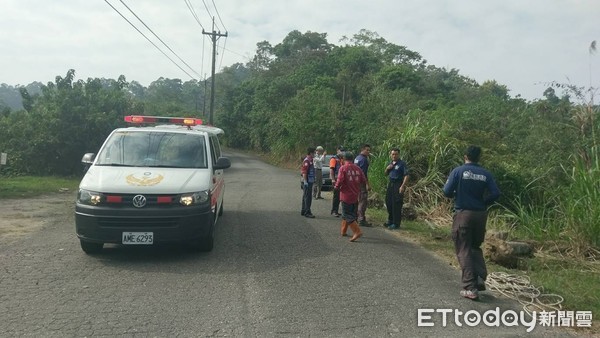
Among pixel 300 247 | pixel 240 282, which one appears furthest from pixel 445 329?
pixel 300 247

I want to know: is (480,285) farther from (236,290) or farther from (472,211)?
(236,290)

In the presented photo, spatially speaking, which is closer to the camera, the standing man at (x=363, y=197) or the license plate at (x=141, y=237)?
the license plate at (x=141, y=237)

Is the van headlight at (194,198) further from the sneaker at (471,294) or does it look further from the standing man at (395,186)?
the standing man at (395,186)

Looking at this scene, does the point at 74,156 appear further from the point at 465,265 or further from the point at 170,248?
the point at 465,265

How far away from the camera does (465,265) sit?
224 inches

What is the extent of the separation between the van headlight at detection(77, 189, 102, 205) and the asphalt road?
2.74ft

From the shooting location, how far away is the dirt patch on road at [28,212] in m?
9.45

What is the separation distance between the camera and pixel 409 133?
44.0 ft

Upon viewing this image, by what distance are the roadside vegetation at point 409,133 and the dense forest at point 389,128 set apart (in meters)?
0.04

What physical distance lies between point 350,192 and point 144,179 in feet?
11.7

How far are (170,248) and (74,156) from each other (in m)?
19.1

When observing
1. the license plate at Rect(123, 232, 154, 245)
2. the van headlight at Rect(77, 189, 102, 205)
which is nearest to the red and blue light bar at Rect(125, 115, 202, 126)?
the van headlight at Rect(77, 189, 102, 205)
